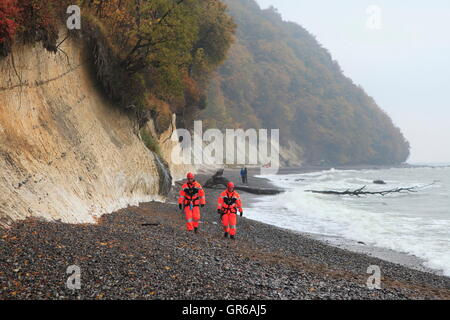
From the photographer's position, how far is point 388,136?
192m

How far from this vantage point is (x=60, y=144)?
40.9 ft

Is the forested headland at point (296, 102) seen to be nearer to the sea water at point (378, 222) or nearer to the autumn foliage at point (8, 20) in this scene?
the sea water at point (378, 222)

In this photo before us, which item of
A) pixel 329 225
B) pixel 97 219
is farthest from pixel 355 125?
pixel 97 219

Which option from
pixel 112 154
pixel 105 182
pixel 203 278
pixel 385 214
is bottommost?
pixel 385 214

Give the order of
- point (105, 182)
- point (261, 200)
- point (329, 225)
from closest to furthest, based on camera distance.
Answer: point (105, 182)
point (329, 225)
point (261, 200)

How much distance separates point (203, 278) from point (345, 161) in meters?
163

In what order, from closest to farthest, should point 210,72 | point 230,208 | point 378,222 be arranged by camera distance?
point 230,208, point 378,222, point 210,72

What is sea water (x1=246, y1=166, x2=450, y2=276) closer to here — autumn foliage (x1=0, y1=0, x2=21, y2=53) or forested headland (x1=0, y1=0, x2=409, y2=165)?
forested headland (x1=0, y1=0, x2=409, y2=165)

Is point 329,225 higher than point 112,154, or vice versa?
point 112,154

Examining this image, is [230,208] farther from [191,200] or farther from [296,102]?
[296,102]

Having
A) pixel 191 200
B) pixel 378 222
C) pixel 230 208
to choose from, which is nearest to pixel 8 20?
pixel 191 200

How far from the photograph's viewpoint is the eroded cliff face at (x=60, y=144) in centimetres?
1005
